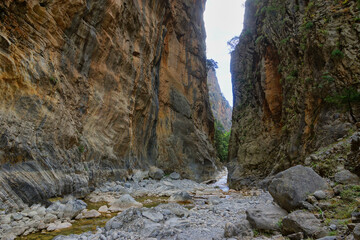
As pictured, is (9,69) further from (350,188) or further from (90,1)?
(350,188)

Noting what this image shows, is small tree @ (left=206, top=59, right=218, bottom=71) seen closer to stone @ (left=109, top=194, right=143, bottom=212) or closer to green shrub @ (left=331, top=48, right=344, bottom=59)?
green shrub @ (left=331, top=48, right=344, bottom=59)

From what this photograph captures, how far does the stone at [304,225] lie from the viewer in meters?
3.16

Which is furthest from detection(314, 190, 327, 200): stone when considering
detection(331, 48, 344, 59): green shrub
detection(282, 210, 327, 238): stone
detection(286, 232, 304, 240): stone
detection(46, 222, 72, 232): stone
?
detection(331, 48, 344, 59): green shrub

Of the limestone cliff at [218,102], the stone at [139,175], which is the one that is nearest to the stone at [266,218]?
the stone at [139,175]

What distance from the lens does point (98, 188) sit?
11.3 meters

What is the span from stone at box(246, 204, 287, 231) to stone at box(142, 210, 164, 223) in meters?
2.61

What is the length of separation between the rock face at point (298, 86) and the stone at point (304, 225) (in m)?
6.97

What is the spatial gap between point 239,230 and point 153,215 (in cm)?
279

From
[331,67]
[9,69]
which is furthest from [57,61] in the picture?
[331,67]

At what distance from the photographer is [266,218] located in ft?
14.1

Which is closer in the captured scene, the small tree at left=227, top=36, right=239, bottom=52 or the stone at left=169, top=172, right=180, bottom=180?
the stone at left=169, top=172, right=180, bottom=180

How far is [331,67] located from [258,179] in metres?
9.44

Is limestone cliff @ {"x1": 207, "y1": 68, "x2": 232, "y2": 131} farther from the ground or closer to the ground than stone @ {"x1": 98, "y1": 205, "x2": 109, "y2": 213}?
farther from the ground

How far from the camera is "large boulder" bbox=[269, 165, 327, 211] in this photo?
4.38m
